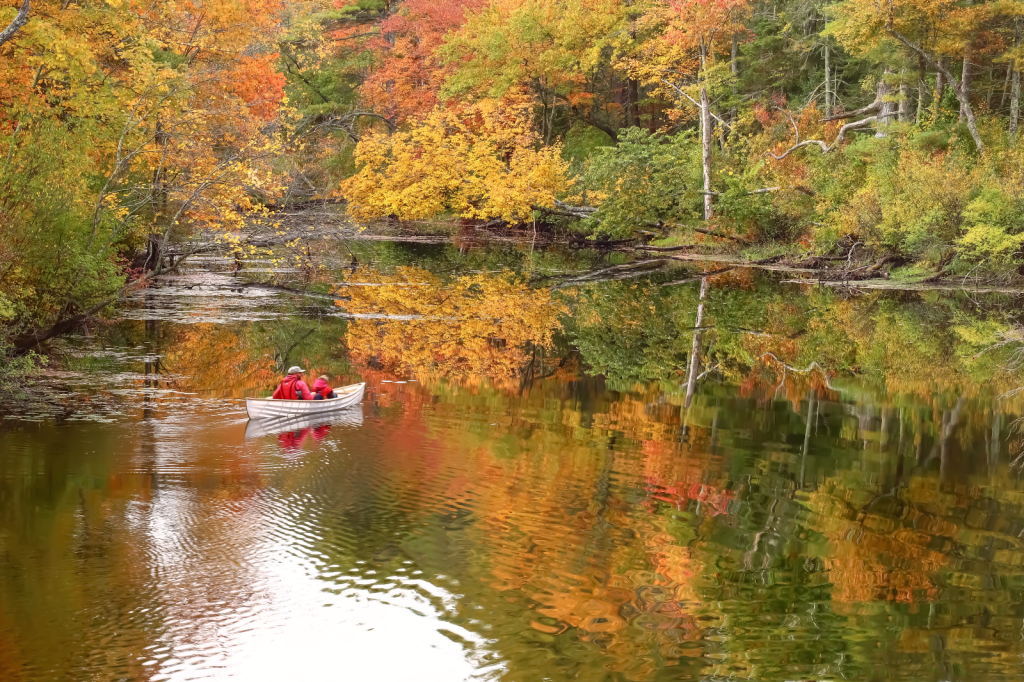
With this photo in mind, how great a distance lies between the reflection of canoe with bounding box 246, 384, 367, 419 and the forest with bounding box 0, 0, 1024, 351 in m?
4.16

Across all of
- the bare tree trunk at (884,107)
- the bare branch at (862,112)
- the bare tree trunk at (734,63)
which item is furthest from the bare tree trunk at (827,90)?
the bare tree trunk at (734,63)

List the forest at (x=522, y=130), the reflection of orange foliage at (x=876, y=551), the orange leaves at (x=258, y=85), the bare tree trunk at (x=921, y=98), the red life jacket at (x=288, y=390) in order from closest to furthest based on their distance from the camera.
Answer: the reflection of orange foliage at (x=876, y=551), the red life jacket at (x=288, y=390), the forest at (x=522, y=130), the orange leaves at (x=258, y=85), the bare tree trunk at (x=921, y=98)

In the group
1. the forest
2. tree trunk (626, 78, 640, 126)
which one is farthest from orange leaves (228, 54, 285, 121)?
tree trunk (626, 78, 640, 126)

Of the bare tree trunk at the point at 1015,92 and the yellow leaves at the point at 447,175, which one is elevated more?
the bare tree trunk at the point at 1015,92

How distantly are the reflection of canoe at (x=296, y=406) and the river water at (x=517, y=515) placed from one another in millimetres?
282

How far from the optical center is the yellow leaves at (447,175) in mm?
42562

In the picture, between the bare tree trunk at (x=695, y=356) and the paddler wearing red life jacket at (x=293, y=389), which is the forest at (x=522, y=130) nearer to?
the paddler wearing red life jacket at (x=293, y=389)

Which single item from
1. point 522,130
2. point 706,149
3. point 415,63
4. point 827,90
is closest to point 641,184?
point 706,149

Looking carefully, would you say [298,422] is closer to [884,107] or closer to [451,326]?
[451,326]

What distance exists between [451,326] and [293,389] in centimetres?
963

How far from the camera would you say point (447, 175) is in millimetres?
43469

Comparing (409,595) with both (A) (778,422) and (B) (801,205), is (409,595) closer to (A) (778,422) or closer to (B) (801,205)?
(A) (778,422)

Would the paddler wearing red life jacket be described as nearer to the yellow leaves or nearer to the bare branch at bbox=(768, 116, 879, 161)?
the bare branch at bbox=(768, 116, 879, 161)

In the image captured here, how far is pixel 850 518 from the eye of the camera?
36.8 ft
